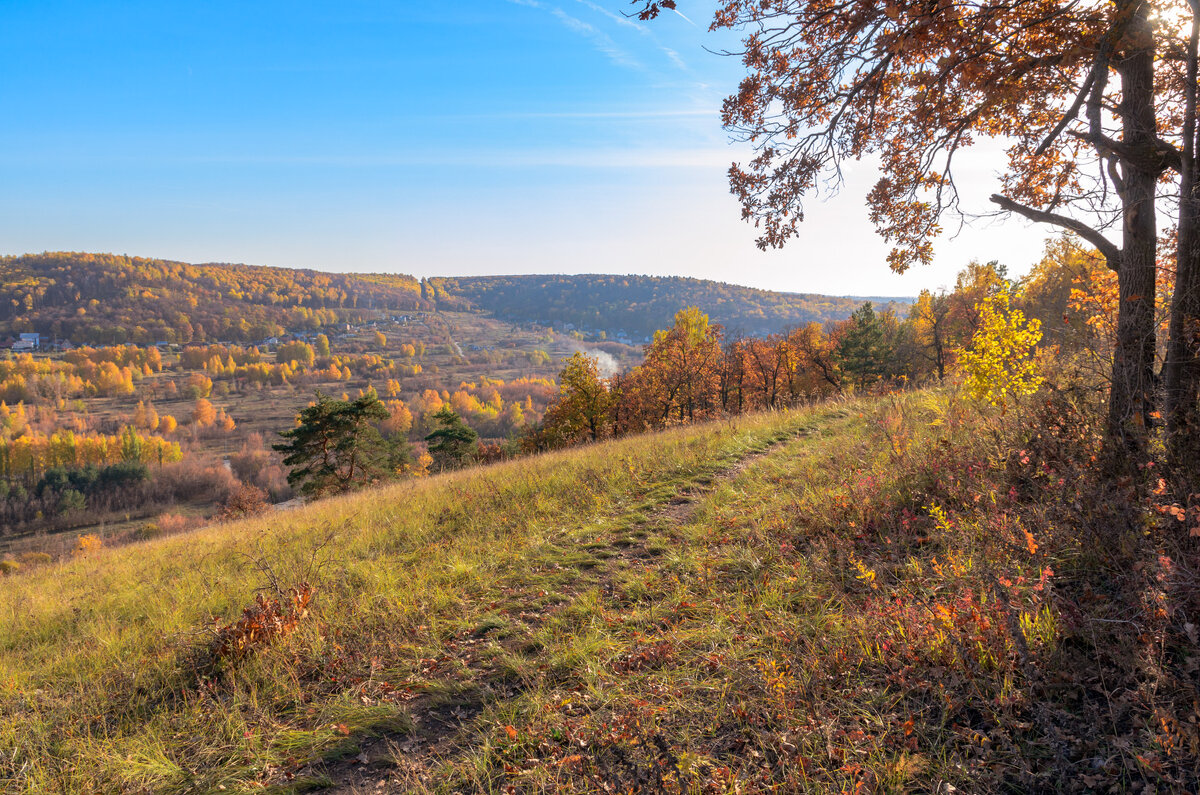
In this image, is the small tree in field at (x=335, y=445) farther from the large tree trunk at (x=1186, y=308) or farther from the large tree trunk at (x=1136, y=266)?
the large tree trunk at (x=1186, y=308)

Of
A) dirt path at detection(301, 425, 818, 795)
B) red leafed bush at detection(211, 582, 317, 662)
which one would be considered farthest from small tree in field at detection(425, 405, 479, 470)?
dirt path at detection(301, 425, 818, 795)

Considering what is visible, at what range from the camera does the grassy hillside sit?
8.70 ft

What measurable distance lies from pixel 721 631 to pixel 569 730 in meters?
1.42

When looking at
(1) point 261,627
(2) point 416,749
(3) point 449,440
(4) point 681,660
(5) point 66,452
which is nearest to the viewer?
(2) point 416,749

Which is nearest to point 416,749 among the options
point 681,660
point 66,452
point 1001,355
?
point 681,660

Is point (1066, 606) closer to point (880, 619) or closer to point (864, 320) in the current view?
point (880, 619)

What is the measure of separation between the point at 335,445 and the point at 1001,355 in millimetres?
30418

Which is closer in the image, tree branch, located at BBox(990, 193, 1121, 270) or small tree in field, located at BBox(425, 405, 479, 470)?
tree branch, located at BBox(990, 193, 1121, 270)

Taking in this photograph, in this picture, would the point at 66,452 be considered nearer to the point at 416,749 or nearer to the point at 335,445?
the point at 335,445

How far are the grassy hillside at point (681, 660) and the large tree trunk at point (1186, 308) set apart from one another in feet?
2.64

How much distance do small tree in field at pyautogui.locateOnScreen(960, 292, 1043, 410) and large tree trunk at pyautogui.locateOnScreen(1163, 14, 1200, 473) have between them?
2.67 metres

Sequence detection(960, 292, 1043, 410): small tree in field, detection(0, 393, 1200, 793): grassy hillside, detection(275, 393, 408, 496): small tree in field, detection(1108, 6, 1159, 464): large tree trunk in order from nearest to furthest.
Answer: detection(0, 393, 1200, 793): grassy hillside < detection(1108, 6, 1159, 464): large tree trunk < detection(960, 292, 1043, 410): small tree in field < detection(275, 393, 408, 496): small tree in field

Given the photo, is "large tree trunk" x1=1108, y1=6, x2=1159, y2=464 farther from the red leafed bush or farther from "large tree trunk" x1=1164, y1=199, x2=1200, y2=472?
the red leafed bush

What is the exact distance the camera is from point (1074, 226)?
15.3ft
